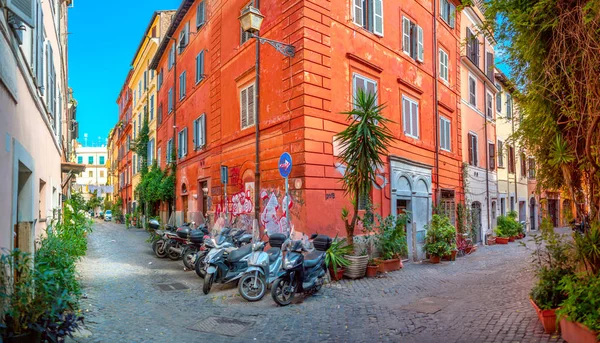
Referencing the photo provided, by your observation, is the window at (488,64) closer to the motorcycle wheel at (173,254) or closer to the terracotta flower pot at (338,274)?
the terracotta flower pot at (338,274)

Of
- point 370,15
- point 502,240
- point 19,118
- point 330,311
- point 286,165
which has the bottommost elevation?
point 502,240

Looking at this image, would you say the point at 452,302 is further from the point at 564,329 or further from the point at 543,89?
the point at 543,89

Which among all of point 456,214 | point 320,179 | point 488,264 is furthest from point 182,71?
point 488,264

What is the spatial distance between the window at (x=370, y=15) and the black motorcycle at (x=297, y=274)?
274 inches

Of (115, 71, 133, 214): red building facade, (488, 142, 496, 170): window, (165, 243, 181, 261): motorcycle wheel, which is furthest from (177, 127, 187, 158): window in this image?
(488, 142, 496, 170): window

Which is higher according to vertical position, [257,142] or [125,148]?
[125,148]

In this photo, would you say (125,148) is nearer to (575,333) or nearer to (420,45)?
(420,45)

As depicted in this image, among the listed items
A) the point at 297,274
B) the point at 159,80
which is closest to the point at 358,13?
the point at 297,274

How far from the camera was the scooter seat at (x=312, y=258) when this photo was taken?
27.1 ft

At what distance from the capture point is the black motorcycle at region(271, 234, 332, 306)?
25.0 ft

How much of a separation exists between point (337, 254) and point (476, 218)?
13.0 metres

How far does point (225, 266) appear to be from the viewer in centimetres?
876

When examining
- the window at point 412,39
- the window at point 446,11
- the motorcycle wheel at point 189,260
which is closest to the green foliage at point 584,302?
the motorcycle wheel at point 189,260

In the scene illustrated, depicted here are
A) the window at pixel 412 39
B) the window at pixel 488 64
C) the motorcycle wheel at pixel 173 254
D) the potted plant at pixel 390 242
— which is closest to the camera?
the potted plant at pixel 390 242
